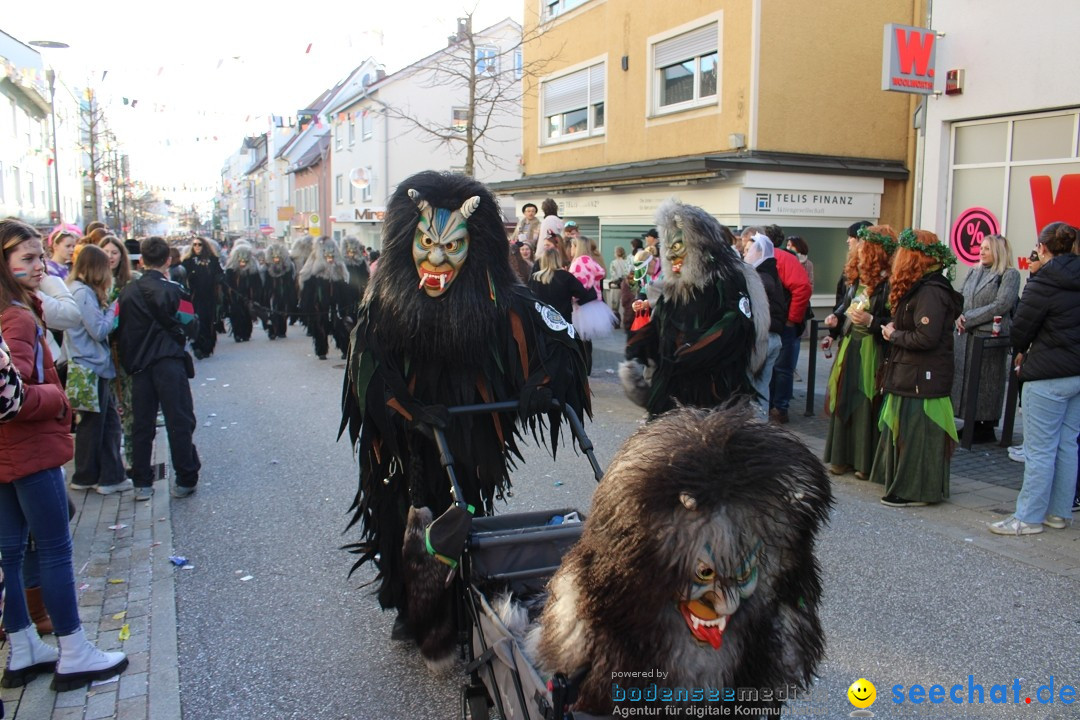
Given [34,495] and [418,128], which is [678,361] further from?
[418,128]

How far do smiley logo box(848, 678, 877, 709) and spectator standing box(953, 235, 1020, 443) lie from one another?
181 inches

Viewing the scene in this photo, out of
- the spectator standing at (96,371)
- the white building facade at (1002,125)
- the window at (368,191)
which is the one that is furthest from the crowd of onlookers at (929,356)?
the window at (368,191)

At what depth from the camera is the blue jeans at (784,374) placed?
8570 mm

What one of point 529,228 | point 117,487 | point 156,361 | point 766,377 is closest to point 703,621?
point 156,361

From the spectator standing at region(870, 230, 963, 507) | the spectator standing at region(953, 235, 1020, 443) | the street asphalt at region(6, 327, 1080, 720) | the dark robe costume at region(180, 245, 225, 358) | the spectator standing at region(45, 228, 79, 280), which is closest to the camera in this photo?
the street asphalt at region(6, 327, 1080, 720)

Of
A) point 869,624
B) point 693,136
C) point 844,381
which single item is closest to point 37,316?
point 869,624

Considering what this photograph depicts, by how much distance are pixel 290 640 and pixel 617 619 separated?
7.95 feet

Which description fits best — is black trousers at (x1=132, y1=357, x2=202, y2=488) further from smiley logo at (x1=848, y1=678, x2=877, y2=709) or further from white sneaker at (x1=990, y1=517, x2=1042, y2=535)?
white sneaker at (x1=990, y1=517, x2=1042, y2=535)

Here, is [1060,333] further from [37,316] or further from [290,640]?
[37,316]

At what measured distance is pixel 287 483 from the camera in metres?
6.52

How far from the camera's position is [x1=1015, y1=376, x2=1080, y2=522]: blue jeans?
197 inches

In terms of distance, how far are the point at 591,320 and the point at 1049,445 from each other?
4.98 meters

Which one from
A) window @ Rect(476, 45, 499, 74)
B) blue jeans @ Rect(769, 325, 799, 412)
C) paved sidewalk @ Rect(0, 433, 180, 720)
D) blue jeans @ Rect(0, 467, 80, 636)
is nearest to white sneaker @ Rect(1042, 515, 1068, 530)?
blue jeans @ Rect(769, 325, 799, 412)

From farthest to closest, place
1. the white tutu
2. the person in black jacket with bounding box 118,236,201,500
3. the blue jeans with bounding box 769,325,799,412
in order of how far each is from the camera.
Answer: the white tutu < the blue jeans with bounding box 769,325,799,412 < the person in black jacket with bounding box 118,236,201,500
